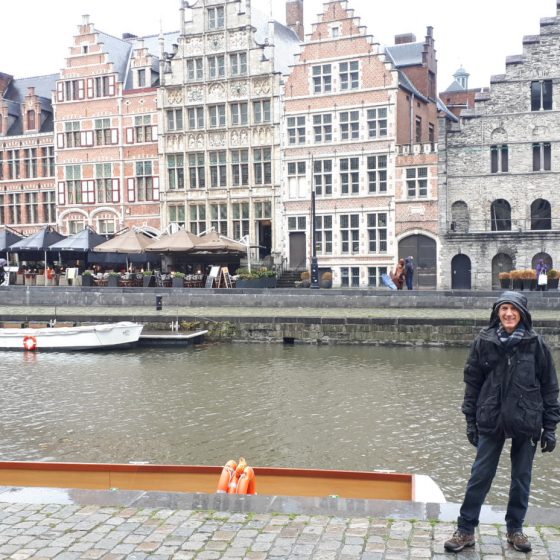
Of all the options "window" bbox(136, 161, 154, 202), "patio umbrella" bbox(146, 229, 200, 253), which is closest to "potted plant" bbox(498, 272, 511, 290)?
"patio umbrella" bbox(146, 229, 200, 253)

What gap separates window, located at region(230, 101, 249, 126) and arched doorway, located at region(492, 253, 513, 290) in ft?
45.0

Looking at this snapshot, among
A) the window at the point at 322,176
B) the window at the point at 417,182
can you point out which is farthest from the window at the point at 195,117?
the window at the point at 417,182

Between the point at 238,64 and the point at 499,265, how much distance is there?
15.8 metres

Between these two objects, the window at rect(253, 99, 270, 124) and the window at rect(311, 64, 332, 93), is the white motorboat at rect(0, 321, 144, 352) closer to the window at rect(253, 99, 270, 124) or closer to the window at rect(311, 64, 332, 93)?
the window at rect(253, 99, 270, 124)

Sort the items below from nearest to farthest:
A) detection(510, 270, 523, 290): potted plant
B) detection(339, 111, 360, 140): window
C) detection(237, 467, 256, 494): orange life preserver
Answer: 1. detection(237, 467, 256, 494): orange life preserver
2. detection(510, 270, 523, 290): potted plant
3. detection(339, 111, 360, 140): window

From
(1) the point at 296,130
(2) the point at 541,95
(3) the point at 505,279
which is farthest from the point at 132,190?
(3) the point at 505,279

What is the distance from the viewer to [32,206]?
42.9 metres

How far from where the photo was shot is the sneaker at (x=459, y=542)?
5.02m

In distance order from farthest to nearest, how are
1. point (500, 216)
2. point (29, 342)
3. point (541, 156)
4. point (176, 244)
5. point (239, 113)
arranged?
point (239, 113), point (500, 216), point (541, 156), point (176, 244), point (29, 342)

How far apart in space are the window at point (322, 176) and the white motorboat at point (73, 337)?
16429 mm

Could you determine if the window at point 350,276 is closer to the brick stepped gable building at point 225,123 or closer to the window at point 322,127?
the brick stepped gable building at point 225,123

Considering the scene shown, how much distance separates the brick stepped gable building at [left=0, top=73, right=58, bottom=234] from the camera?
140 ft

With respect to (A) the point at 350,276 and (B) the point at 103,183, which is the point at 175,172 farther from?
(A) the point at 350,276

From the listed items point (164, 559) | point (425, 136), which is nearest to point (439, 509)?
point (164, 559)
